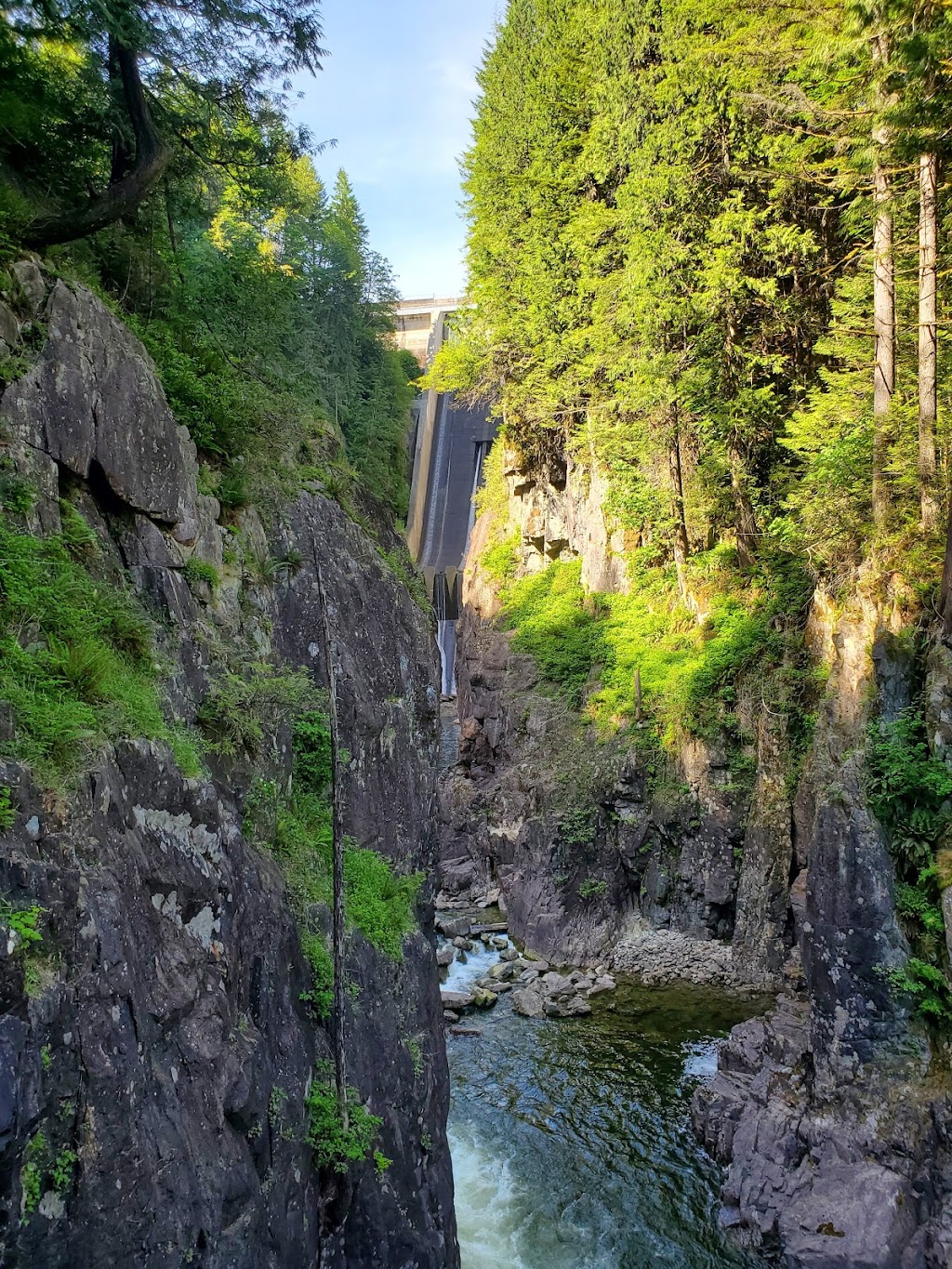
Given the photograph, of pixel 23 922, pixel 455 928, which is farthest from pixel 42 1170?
pixel 455 928

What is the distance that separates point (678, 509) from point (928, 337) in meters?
9.57

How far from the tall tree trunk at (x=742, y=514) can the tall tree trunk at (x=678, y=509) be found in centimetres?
172

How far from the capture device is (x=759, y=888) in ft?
57.4

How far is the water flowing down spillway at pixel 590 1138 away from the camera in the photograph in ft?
35.0

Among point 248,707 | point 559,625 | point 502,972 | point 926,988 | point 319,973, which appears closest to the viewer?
point 319,973

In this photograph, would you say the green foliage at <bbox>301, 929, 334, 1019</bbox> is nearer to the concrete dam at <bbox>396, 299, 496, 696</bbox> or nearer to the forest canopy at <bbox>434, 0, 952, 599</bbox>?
the forest canopy at <bbox>434, 0, 952, 599</bbox>

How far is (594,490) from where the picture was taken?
1014 inches

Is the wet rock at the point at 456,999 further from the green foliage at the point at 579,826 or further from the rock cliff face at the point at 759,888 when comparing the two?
the green foliage at the point at 579,826

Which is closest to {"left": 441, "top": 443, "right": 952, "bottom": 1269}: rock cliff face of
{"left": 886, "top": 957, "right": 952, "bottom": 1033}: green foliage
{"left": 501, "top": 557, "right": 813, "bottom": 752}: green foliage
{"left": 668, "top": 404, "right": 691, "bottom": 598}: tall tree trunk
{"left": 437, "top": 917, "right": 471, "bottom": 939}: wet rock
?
{"left": 886, "top": 957, "right": 952, "bottom": 1033}: green foliage

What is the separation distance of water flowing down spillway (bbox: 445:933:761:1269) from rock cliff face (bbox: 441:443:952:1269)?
2.74ft

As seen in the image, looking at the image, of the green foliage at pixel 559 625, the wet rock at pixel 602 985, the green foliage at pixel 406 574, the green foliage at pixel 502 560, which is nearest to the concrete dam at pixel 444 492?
the green foliage at pixel 502 560

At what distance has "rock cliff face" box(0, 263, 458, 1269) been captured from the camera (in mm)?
4270

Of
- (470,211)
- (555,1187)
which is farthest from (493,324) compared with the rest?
(555,1187)

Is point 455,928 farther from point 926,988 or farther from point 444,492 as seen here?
point 444,492
